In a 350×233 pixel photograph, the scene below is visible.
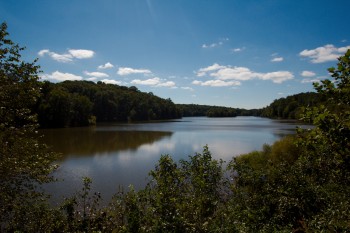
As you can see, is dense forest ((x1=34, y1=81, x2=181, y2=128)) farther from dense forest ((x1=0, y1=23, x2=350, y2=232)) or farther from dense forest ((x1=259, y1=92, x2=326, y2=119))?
dense forest ((x1=259, y1=92, x2=326, y2=119))

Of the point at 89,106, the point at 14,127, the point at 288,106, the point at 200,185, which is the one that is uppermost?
the point at 288,106

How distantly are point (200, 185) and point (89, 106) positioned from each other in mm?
90363

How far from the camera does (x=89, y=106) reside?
94.1m

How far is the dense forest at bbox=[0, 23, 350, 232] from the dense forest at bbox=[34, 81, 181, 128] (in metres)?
30.0

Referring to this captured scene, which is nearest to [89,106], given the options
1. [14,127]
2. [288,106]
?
[14,127]

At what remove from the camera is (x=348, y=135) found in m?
4.07

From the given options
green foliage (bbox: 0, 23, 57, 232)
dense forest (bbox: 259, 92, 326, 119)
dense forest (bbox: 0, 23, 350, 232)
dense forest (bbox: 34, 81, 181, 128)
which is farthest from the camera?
dense forest (bbox: 259, 92, 326, 119)

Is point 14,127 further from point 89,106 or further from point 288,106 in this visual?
point 288,106

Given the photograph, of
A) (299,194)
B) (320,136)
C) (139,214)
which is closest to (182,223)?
(139,214)

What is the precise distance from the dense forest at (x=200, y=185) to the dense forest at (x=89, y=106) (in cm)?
2999

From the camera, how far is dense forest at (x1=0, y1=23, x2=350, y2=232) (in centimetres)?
439

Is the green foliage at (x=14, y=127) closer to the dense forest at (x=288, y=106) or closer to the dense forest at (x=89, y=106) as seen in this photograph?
the dense forest at (x=89, y=106)

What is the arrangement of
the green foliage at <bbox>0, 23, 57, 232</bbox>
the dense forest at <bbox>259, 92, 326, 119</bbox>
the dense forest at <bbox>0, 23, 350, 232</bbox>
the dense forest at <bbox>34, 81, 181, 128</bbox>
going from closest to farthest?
the dense forest at <bbox>0, 23, 350, 232</bbox> → the green foliage at <bbox>0, 23, 57, 232</bbox> → the dense forest at <bbox>34, 81, 181, 128</bbox> → the dense forest at <bbox>259, 92, 326, 119</bbox>

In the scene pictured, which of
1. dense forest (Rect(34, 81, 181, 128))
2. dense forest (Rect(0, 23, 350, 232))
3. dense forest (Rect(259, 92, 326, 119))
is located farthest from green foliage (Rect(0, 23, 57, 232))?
dense forest (Rect(259, 92, 326, 119))
